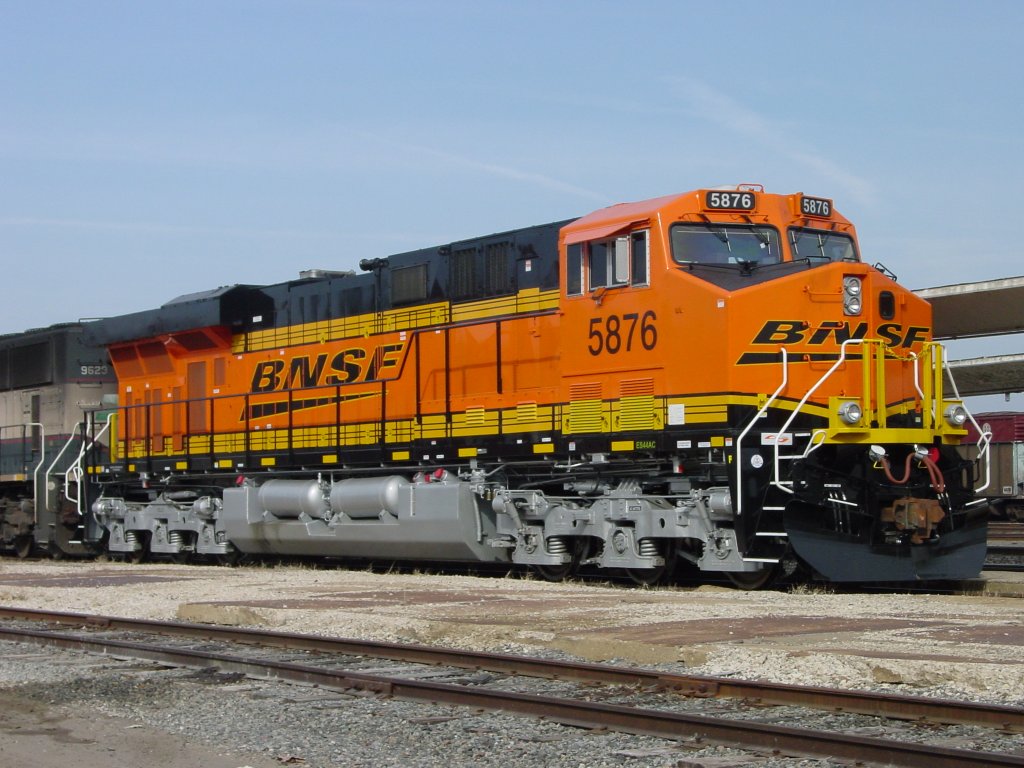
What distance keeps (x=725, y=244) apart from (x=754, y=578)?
336 cm

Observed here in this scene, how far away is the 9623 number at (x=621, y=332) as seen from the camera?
13562 mm

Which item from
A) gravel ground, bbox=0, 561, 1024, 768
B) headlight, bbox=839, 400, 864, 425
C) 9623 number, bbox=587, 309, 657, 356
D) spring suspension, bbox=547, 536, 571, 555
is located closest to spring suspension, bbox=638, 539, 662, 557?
gravel ground, bbox=0, 561, 1024, 768

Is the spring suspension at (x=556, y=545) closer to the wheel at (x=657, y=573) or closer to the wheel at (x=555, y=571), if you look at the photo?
the wheel at (x=555, y=571)

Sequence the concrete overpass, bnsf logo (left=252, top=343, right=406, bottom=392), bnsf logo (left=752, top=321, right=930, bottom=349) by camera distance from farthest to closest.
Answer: the concrete overpass → bnsf logo (left=252, top=343, right=406, bottom=392) → bnsf logo (left=752, top=321, right=930, bottom=349)

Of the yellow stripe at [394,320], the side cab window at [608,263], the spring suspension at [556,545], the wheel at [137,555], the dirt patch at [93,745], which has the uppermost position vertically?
the side cab window at [608,263]

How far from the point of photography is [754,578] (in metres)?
13.1

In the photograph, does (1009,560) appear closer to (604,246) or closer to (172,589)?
(604,246)

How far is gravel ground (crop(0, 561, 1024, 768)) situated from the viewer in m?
6.35

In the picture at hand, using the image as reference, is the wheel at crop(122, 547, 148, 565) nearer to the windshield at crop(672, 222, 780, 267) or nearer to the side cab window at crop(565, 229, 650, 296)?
the side cab window at crop(565, 229, 650, 296)

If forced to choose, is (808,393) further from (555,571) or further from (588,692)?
(588,692)

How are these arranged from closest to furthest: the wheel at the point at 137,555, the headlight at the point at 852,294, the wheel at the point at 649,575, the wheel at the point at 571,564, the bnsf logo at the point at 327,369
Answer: the headlight at the point at 852,294 → the wheel at the point at 649,575 → the wheel at the point at 571,564 → the bnsf logo at the point at 327,369 → the wheel at the point at 137,555

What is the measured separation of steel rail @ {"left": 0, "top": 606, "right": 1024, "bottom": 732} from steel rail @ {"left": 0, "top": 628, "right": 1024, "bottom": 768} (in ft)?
2.14

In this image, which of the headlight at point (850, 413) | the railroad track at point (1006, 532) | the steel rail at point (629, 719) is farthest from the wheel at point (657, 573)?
the railroad track at point (1006, 532)

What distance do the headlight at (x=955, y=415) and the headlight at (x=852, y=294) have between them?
148 cm
